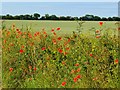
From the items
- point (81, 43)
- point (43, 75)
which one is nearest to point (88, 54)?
point (81, 43)

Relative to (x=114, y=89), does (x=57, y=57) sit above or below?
above

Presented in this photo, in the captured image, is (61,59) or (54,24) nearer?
(61,59)

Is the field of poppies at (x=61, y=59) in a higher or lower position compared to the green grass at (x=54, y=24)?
lower

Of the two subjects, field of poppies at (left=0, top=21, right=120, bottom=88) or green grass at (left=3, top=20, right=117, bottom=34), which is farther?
green grass at (left=3, top=20, right=117, bottom=34)

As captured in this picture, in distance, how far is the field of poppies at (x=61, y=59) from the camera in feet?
17.8

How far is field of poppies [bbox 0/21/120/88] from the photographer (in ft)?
17.8

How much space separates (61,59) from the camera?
19.4 ft

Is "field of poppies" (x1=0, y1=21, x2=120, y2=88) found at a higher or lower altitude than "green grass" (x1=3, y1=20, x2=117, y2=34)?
lower

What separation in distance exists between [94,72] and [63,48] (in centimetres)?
76

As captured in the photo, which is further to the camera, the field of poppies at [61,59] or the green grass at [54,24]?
the green grass at [54,24]

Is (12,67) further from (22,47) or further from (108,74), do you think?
(108,74)

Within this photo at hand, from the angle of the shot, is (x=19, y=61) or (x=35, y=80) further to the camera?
(x=19, y=61)

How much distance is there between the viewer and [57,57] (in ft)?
19.3

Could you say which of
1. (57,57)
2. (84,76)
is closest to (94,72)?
(84,76)
